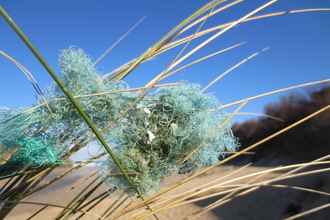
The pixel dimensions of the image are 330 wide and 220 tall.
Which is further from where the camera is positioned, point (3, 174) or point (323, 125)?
point (323, 125)

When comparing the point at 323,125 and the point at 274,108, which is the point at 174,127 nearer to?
the point at 323,125

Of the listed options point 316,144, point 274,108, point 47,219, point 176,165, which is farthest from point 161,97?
point 274,108

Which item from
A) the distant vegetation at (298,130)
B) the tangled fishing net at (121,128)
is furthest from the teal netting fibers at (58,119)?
the distant vegetation at (298,130)

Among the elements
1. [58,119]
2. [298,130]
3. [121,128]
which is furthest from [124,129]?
[298,130]

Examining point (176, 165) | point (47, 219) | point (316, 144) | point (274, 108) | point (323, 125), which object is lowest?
point (316, 144)

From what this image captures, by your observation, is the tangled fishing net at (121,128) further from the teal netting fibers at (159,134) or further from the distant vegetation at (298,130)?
the distant vegetation at (298,130)

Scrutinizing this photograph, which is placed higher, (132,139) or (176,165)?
(132,139)
